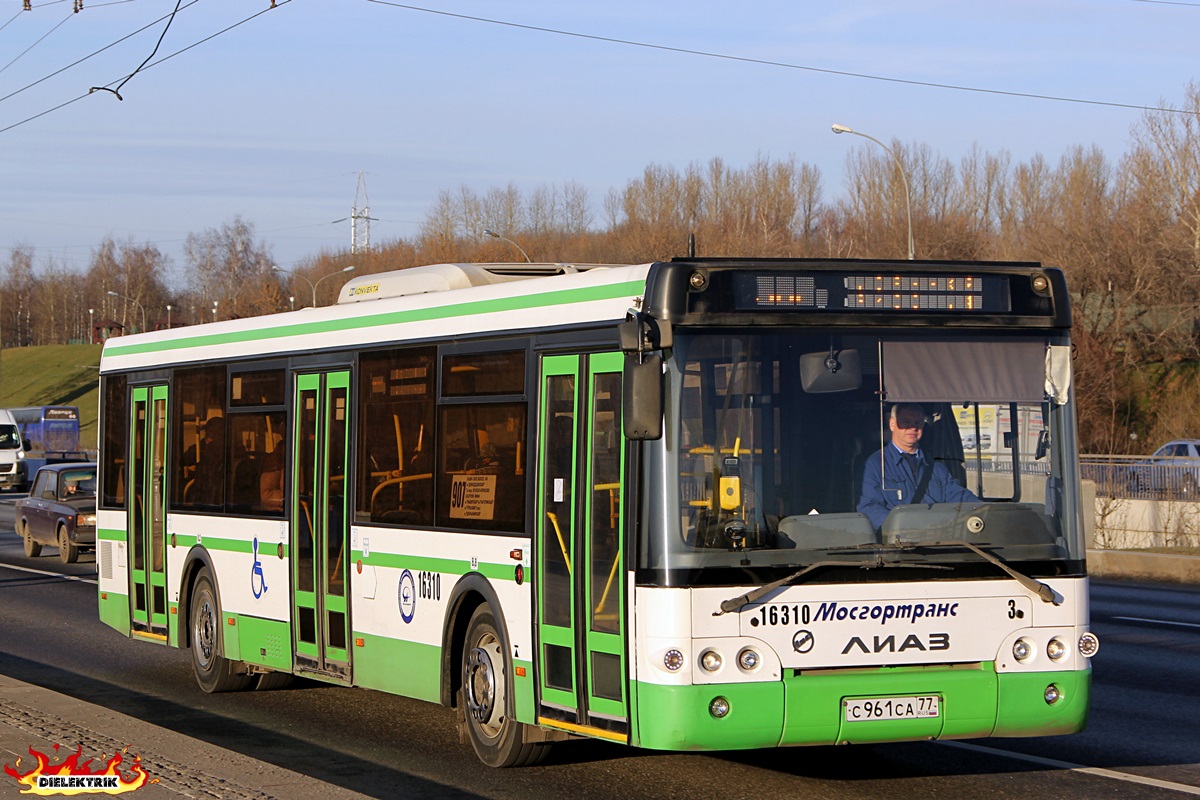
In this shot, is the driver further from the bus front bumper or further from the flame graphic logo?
the flame graphic logo

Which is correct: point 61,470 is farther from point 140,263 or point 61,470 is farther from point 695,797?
point 140,263

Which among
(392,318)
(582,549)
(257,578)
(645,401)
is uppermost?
(392,318)

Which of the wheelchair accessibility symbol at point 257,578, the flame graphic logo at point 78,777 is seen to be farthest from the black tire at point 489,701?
the wheelchair accessibility symbol at point 257,578

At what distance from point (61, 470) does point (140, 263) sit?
16114 cm

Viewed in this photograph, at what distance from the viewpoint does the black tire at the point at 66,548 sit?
89.1 feet

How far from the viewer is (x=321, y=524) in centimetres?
1173

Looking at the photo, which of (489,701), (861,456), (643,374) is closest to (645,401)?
(643,374)

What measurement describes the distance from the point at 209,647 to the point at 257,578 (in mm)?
1240

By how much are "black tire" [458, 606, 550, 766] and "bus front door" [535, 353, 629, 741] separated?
1.69 ft

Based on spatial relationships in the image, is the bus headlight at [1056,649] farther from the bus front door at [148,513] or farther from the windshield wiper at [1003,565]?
the bus front door at [148,513]

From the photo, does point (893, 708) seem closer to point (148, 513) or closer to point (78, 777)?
point (78, 777)

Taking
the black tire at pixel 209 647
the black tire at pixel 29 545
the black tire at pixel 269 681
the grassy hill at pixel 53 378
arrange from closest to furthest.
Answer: the black tire at pixel 209 647 < the black tire at pixel 269 681 < the black tire at pixel 29 545 < the grassy hill at pixel 53 378

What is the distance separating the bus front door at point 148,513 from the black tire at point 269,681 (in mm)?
1288

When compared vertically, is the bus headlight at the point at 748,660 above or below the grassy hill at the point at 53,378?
below
